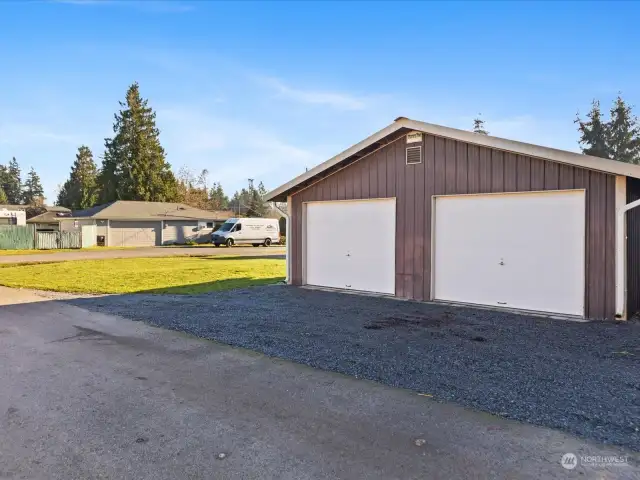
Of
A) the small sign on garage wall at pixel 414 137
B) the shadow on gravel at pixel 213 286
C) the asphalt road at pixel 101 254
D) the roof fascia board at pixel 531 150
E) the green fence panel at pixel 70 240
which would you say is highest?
the small sign on garage wall at pixel 414 137

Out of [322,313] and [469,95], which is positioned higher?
[469,95]

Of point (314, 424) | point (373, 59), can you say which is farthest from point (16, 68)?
point (314, 424)

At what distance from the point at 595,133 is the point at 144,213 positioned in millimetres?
41925

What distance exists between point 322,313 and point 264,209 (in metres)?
47.4

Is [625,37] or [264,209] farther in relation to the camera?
[264,209]

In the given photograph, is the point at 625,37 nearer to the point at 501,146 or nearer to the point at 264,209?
the point at 501,146

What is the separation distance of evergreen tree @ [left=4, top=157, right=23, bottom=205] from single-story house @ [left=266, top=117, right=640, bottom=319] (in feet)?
337

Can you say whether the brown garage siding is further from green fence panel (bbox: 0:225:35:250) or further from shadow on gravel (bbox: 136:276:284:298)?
green fence panel (bbox: 0:225:35:250)

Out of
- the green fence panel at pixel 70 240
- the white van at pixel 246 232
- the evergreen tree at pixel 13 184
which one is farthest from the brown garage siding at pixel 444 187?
the evergreen tree at pixel 13 184

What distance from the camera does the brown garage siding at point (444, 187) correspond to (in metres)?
7.02

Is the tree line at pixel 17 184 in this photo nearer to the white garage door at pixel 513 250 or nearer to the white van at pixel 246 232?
the white van at pixel 246 232

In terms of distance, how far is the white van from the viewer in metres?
31.8

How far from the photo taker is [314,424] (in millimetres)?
3303

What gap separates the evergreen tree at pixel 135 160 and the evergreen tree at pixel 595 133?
44.9 metres
